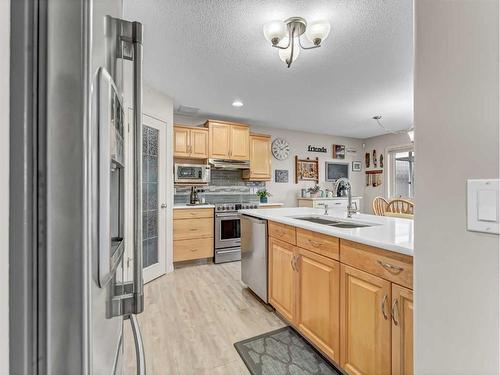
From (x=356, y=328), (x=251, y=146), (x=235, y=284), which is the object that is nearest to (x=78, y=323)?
(x=356, y=328)

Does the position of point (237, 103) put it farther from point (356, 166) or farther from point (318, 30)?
point (356, 166)

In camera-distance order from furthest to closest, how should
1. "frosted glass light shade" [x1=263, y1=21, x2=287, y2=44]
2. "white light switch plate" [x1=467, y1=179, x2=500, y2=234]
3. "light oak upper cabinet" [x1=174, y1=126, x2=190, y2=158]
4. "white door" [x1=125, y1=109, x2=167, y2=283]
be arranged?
"light oak upper cabinet" [x1=174, y1=126, x2=190, y2=158], "white door" [x1=125, y1=109, x2=167, y2=283], "frosted glass light shade" [x1=263, y1=21, x2=287, y2=44], "white light switch plate" [x1=467, y1=179, x2=500, y2=234]

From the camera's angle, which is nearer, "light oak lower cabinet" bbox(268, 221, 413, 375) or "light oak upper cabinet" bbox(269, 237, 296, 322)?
"light oak lower cabinet" bbox(268, 221, 413, 375)

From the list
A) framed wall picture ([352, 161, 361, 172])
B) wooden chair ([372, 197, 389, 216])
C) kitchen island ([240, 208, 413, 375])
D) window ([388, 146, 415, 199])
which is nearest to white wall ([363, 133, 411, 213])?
window ([388, 146, 415, 199])

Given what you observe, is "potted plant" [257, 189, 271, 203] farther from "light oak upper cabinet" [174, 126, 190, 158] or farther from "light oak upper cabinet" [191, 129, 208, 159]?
"light oak upper cabinet" [174, 126, 190, 158]

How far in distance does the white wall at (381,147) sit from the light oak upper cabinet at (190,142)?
14.3 feet

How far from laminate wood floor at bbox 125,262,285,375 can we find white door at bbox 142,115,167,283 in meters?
0.26

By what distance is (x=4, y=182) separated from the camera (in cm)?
31

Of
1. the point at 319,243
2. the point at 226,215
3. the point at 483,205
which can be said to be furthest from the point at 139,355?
the point at 226,215

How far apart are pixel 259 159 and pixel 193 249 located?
2022 mm

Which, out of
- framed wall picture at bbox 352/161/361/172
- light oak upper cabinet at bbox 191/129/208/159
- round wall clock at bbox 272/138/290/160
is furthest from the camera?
framed wall picture at bbox 352/161/361/172

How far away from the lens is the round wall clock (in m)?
5.35

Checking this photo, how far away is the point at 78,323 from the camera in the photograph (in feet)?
1.18

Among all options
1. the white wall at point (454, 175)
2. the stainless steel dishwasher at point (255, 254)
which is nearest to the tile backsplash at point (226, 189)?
the stainless steel dishwasher at point (255, 254)
